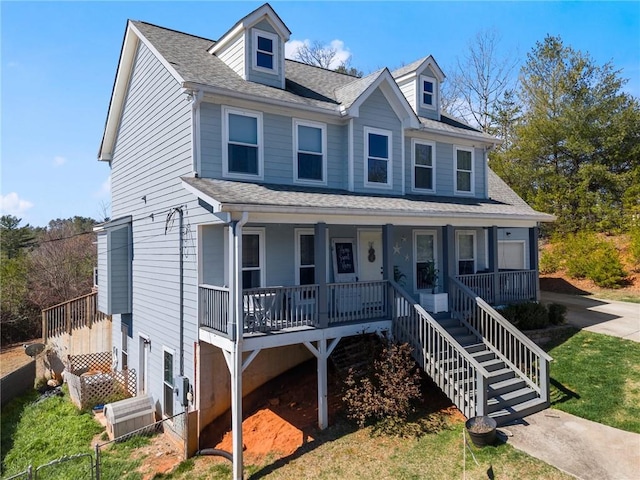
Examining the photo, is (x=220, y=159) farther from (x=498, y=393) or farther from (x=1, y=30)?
(x=498, y=393)

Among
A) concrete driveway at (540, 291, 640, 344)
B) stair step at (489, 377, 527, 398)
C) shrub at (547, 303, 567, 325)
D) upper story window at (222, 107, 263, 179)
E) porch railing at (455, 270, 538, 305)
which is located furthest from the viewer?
shrub at (547, 303, 567, 325)

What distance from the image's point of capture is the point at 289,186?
11.4m

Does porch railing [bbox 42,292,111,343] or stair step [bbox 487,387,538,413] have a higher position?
porch railing [bbox 42,292,111,343]

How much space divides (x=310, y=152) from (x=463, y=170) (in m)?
6.49

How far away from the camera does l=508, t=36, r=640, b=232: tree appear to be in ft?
87.8

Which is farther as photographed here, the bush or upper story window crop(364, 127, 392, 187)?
upper story window crop(364, 127, 392, 187)

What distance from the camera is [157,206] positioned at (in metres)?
12.6

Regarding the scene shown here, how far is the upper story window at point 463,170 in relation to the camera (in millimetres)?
15320

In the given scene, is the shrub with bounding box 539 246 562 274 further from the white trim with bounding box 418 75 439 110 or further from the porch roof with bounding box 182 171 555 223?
the white trim with bounding box 418 75 439 110

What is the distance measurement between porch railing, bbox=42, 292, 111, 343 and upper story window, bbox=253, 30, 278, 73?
1096 centimetres

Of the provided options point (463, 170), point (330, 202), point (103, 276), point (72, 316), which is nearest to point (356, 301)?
point (330, 202)

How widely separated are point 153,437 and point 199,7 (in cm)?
1209

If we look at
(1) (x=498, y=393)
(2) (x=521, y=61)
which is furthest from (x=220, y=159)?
(2) (x=521, y=61)

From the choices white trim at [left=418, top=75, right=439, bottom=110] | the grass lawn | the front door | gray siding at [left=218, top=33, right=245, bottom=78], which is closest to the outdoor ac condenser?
the grass lawn
